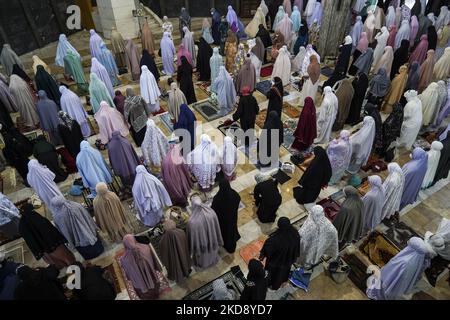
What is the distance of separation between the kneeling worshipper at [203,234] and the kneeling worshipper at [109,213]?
4.50 ft

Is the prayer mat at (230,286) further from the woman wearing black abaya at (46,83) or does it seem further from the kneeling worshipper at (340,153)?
the woman wearing black abaya at (46,83)

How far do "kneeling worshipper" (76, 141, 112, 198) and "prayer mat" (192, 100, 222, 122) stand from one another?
357cm

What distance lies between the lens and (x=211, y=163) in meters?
6.59

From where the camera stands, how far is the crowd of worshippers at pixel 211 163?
16.3ft

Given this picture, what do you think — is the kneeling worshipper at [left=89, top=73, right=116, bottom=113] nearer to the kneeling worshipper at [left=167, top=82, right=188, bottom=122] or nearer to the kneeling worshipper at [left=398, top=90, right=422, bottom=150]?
the kneeling worshipper at [left=167, top=82, right=188, bottom=122]

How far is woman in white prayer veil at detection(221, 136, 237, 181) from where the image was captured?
6.60m

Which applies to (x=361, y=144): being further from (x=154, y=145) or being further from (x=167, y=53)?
(x=167, y=53)

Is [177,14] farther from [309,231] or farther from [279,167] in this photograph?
[309,231]

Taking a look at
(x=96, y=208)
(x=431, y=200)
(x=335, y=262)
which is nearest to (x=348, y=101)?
(x=431, y=200)

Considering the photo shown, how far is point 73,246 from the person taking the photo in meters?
5.98

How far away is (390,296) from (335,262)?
935mm

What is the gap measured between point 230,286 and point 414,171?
3.85 metres

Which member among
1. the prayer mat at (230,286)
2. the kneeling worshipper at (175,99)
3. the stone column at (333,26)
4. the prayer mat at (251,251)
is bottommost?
the prayer mat at (230,286)

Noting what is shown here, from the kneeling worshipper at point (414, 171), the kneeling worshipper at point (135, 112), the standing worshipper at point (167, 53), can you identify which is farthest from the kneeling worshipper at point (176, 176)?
the standing worshipper at point (167, 53)
